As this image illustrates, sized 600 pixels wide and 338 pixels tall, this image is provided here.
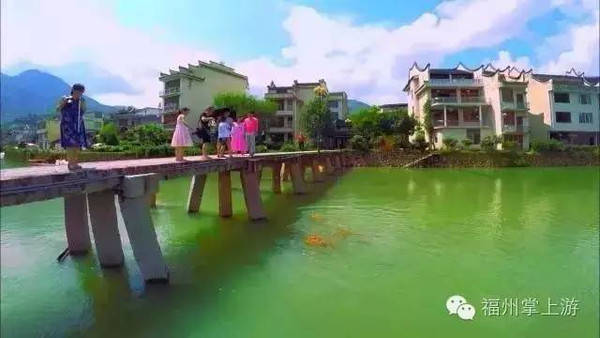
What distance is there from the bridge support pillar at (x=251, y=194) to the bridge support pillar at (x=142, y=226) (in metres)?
7.25

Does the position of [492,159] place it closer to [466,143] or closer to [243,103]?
[466,143]

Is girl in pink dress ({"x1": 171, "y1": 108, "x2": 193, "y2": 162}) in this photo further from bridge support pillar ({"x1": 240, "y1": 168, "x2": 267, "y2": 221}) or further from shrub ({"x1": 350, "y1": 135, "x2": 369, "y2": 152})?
shrub ({"x1": 350, "y1": 135, "x2": 369, "y2": 152})

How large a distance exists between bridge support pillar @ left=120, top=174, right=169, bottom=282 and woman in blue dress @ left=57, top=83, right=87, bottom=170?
3.17 ft

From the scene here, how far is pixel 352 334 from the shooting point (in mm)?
6727

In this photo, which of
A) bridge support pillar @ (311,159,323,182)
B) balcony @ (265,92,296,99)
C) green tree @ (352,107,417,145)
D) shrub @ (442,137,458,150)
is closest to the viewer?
bridge support pillar @ (311,159,323,182)

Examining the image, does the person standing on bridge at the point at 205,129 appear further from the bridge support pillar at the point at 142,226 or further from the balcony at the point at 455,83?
the balcony at the point at 455,83

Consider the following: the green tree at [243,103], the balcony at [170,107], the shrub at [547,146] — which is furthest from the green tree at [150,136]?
the shrub at [547,146]

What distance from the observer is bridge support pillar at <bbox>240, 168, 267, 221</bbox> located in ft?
52.2

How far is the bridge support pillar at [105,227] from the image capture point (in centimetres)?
902

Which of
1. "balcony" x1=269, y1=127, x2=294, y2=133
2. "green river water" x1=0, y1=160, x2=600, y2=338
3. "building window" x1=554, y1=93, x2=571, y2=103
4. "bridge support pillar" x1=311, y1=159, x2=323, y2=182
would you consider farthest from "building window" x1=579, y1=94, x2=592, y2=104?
"green river water" x1=0, y1=160, x2=600, y2=338

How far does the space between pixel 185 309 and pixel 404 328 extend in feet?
11.7

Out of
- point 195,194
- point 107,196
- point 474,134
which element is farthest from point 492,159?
point 107,196

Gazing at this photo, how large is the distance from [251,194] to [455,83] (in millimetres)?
43495

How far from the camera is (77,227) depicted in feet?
35.4
